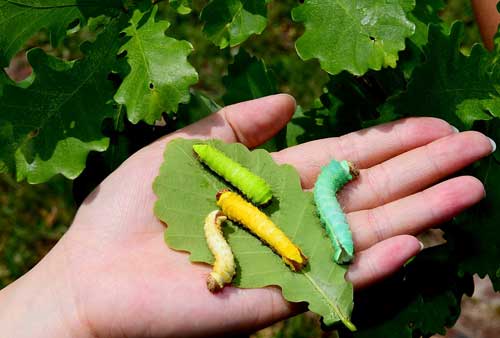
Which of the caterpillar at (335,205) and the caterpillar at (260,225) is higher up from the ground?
the caterpillar at (335,205)

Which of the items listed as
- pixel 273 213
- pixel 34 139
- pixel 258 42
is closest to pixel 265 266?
pixel 273 213

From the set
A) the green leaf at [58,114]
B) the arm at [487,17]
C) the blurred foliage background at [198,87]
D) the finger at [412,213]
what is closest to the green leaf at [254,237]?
the finger at [412,213]

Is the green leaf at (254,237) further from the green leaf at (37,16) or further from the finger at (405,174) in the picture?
the green leaf at (37,16)

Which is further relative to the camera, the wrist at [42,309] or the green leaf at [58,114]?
the wrist at [42,309]

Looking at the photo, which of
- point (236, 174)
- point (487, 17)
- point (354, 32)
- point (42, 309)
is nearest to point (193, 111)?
point (236, 174)

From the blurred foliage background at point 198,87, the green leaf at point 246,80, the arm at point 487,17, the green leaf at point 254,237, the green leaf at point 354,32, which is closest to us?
the green leaf at point 354,32
